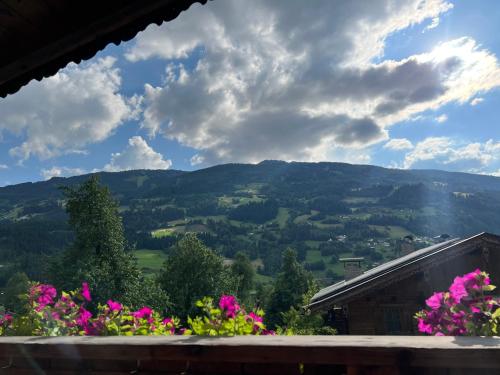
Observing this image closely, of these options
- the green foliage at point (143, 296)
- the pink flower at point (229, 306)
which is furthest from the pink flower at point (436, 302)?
the green foliage at point (143, 296)

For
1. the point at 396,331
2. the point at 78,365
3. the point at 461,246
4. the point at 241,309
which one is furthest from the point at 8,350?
the point at 461,246

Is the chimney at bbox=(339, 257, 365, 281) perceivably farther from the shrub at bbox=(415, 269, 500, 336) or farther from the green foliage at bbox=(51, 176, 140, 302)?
the shrub at bbox=(415, 269, 500, 336)

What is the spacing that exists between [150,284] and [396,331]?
25422mm

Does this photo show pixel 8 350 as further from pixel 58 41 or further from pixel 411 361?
pixel 411 361

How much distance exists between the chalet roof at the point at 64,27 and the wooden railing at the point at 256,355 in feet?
6.62

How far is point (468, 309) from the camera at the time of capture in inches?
113

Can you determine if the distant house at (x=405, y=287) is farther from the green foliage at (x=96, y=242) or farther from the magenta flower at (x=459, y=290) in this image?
the green foliage at (x=96, y=242)

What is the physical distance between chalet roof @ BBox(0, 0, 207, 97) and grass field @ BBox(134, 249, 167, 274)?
133985 mm

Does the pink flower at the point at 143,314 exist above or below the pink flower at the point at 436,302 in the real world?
below

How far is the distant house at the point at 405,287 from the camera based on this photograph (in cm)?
1481

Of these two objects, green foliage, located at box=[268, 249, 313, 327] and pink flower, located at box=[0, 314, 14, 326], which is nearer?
pink flower, located at box=[0, 314, 14, 326]

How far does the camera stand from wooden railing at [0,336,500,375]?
1.67 metres

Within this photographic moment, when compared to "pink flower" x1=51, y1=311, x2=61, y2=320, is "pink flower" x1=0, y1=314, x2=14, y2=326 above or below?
A: below

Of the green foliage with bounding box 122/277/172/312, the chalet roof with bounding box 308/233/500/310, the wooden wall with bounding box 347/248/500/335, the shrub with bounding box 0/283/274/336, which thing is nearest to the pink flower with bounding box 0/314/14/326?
the shrub with bounding box 0/283/274/336
